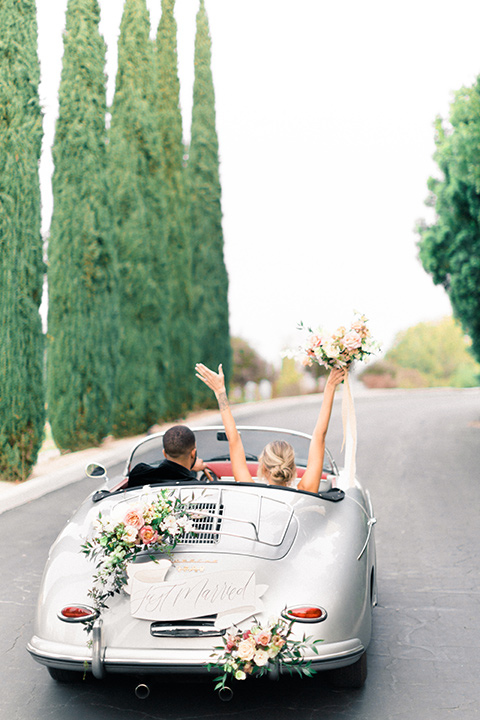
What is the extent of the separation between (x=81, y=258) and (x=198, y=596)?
11.6m

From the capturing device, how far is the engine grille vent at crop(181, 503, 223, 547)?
3547 millimetres

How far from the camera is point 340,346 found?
4320mm

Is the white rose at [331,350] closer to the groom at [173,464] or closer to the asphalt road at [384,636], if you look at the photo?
the groom at [173,464]

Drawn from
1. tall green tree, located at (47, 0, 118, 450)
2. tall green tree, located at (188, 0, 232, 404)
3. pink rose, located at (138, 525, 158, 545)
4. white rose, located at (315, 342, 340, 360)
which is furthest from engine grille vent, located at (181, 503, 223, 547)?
tall green tree, located at (188, 0, 232, 404)

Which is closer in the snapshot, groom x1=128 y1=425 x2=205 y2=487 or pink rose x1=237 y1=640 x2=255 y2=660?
pink rose x1=237 y1=640 x2=255 y2=660

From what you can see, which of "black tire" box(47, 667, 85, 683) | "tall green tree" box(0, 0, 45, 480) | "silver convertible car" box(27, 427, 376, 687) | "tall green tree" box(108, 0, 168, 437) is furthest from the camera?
"tall green tree" box(108, 0, 168, 437)

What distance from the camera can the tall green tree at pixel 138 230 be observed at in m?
16.6

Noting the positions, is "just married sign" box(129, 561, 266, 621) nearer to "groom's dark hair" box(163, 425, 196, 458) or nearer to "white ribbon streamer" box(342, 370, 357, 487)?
"groom's dark hair" box(163, 425, 196, 458)

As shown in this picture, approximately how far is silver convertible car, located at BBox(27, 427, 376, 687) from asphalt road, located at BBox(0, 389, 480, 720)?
0.69 feet

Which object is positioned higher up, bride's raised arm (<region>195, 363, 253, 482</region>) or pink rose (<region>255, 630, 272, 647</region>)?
bride's raised arm (<region>195, 363, 253, 482</region>)

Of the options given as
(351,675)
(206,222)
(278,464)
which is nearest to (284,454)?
(278,464)

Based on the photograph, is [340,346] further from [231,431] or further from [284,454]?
[231,431]

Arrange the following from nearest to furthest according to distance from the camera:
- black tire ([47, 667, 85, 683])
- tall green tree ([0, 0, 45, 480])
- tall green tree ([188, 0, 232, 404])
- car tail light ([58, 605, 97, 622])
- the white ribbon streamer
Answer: car tail light ([58, 605, 97, 622]), black tire ([47, 667, 85, 683]), the white ribbon streamer, tall green tree ([0, 0, 45, 480]), tall green tree ([188, 0, 232, 404])

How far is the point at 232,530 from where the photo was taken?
3.60 meters
